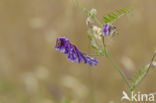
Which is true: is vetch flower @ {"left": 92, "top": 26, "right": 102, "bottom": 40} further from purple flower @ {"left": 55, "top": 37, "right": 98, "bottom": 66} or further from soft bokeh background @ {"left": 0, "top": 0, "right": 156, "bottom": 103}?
soft bokeh background @ {"left": 0, "top": 0, "right": 156, "bottom": 103}

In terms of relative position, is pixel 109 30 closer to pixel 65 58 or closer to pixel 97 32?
pixel 97 32

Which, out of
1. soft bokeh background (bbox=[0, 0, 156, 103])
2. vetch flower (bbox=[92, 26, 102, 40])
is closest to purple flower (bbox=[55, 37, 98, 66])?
vetch flower (bbox=[92, 26, 102, 40])

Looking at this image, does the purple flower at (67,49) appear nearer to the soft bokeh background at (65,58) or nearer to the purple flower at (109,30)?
the purple flower at (109,30)

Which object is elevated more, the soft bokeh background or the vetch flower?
the vetch flower

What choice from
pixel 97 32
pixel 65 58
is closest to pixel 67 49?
pixel 97 32

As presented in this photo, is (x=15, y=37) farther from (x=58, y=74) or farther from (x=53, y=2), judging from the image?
(x=58, y=74)

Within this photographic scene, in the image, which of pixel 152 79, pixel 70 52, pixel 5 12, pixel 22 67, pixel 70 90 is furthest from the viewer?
pixel 5 12

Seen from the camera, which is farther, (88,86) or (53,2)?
(53,2)

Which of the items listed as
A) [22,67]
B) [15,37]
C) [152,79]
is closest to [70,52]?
[152,79]
